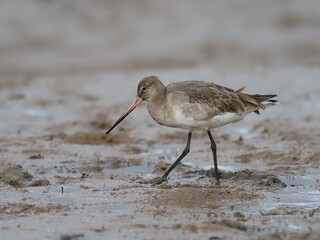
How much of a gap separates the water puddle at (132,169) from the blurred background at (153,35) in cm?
783

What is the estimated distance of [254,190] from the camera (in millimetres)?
7922

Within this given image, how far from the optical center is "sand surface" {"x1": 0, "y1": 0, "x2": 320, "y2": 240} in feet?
22.8

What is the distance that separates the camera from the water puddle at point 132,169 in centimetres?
917

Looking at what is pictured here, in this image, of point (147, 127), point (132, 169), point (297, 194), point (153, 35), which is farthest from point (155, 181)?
point (153, 35)

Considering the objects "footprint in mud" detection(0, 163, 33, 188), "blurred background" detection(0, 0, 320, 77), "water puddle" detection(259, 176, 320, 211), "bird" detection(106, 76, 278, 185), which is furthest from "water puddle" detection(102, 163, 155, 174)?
"blurred background" detection(0, 0, 320, 77)

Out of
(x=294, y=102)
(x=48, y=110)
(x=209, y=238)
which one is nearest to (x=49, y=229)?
(x=209, y=238)

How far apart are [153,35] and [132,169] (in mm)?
10932

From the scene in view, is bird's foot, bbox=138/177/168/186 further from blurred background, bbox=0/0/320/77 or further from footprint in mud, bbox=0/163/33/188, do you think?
blurred background, bbox=0/0/320/77

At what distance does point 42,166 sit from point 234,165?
2.75m

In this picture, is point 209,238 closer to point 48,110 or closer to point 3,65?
point 48,110

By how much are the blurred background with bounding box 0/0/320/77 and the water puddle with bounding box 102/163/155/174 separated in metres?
7.83

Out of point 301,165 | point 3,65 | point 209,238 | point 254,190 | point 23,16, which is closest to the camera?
point 209,238

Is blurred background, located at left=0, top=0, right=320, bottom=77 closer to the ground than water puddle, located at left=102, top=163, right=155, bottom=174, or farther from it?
farther from it

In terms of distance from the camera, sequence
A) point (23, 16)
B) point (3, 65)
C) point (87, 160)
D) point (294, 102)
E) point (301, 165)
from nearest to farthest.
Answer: point (301, 165) → point (87, 160) → point (294, 102) → point (3, 65) → point (23, 16)
